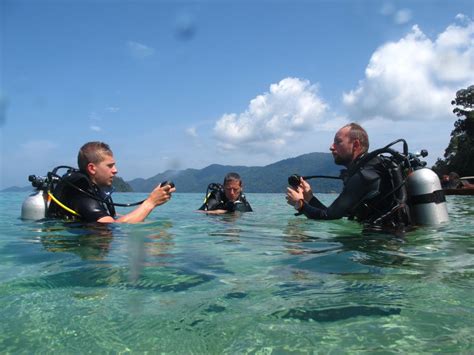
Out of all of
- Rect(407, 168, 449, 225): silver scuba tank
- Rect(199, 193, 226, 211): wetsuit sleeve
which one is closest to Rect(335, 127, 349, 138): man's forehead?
Rect(407, 168, 449, 225): silver scuba tank

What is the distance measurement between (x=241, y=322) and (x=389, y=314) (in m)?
0.82

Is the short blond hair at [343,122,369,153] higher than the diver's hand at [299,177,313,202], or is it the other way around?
the short blond hair at [343,122,369,153]

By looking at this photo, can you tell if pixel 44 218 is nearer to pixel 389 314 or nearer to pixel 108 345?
pixel 108 345

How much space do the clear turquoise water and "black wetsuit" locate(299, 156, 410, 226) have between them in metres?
0.68

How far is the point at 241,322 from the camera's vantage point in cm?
225

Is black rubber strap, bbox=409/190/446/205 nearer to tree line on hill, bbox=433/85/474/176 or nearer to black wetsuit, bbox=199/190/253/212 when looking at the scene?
black wetsuit, bbox=199/190/253/212

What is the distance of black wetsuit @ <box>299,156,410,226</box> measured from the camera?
5305 millimetres

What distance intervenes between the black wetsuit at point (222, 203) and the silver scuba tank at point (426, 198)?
5.40 m

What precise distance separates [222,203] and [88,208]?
17.8 ft

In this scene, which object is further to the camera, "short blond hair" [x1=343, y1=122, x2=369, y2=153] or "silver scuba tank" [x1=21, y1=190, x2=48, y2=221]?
"silver scuba tank" [x1=21, y1=190, x2=48, y2=221]

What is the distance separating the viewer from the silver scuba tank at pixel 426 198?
18.8 ft

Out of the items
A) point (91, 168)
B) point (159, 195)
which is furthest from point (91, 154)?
point (159, 195)

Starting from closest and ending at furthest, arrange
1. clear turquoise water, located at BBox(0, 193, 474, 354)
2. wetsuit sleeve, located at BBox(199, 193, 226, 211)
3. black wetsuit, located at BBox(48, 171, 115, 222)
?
1. clear turquoise water, located at BBox(0, 193, 474, 354)
2. black wetsuit, located at BBox(48, 171, 115, 222)
3. wetsuit sleeve, located at BBox(199, 193, 226, 211)

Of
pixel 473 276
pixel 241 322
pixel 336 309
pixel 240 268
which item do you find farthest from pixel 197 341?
pixel 473 276
